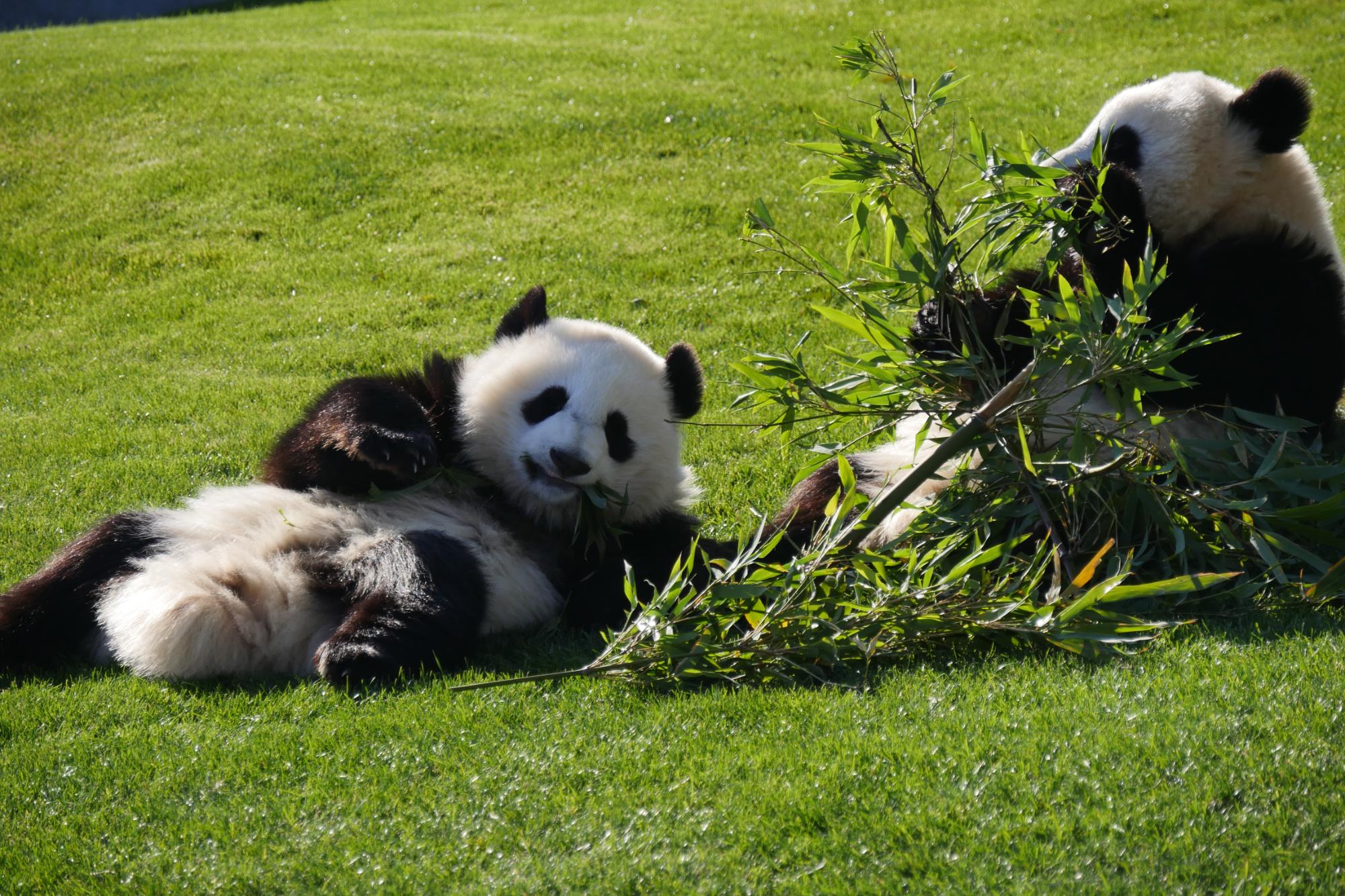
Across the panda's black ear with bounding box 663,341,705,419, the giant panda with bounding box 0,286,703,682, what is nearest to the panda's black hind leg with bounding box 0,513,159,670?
the giant panda with bounding box 0,286,703,682

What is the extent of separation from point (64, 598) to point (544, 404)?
4.88ft

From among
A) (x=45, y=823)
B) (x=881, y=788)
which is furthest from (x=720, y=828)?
(x=45, y=823)

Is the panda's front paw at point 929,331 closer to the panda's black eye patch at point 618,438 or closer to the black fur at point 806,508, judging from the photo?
the black fur at point 806,508

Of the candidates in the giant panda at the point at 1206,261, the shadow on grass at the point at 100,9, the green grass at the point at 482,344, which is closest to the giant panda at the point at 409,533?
the green grass at the point at 482,344

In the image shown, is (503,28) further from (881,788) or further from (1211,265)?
(881,788)

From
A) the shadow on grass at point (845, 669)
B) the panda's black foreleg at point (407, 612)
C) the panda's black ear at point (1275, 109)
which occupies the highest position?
the panda's black ear at point (1275, 109)

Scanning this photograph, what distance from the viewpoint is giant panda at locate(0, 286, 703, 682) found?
3197 mm

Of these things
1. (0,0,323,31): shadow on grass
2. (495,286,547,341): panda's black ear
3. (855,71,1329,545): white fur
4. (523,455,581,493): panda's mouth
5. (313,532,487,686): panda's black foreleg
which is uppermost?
(0,0,323,31): shadow on grass

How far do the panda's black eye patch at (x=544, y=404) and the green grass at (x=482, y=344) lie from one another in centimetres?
73

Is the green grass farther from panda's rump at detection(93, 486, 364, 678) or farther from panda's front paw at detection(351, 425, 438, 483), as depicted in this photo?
panda's front paw at detection(351, 425, 438, 483)

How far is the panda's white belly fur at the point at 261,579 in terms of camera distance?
10.3ft

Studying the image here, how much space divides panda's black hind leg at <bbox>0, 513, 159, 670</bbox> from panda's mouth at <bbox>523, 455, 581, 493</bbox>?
1.10m

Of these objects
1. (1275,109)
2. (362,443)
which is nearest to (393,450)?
(362,443)

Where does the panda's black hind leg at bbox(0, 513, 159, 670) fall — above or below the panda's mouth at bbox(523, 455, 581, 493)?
below
